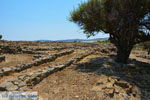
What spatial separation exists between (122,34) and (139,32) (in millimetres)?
1934

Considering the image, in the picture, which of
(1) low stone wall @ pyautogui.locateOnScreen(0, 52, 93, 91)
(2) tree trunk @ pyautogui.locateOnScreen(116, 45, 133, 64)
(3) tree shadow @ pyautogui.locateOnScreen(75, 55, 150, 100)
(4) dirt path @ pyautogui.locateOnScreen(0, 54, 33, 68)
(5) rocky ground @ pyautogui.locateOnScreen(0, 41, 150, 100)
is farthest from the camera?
(2) tree trunk @ pyautogui.locateOnScreen(116, 45, 133, 64)

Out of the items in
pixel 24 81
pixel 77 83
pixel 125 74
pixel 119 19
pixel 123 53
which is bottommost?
pixel 125 74

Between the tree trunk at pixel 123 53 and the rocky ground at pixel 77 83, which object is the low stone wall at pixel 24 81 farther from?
the tree trunk at pixel 123 53

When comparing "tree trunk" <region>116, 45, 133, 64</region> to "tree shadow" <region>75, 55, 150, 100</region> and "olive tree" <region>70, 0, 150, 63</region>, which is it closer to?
"olive tree" <region>70, 0, 150, 63</region>

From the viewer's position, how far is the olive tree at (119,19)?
719 inches

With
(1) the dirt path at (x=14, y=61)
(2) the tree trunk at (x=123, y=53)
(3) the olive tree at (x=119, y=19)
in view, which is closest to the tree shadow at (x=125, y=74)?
(2) the tree trunk at (x=123, y=53)

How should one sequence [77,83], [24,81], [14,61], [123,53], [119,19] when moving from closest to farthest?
[24,81] < [77,83] < [119,19] < [123,53] < [14,61]

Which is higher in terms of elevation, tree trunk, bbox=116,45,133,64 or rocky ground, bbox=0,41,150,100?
tree trunk, bbox=116,45,133,64

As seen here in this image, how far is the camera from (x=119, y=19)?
724 inches

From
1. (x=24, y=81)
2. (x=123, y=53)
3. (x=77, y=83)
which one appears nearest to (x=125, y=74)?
(x=123, y=53)

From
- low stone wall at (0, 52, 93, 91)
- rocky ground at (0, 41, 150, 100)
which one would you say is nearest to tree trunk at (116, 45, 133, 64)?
rocky ground at (0, 41, 150, 100)

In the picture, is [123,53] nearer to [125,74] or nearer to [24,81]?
[125,74]

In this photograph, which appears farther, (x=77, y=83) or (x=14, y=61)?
(x=14, y=61)

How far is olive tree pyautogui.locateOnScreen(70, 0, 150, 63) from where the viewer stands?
A: 18250mm
